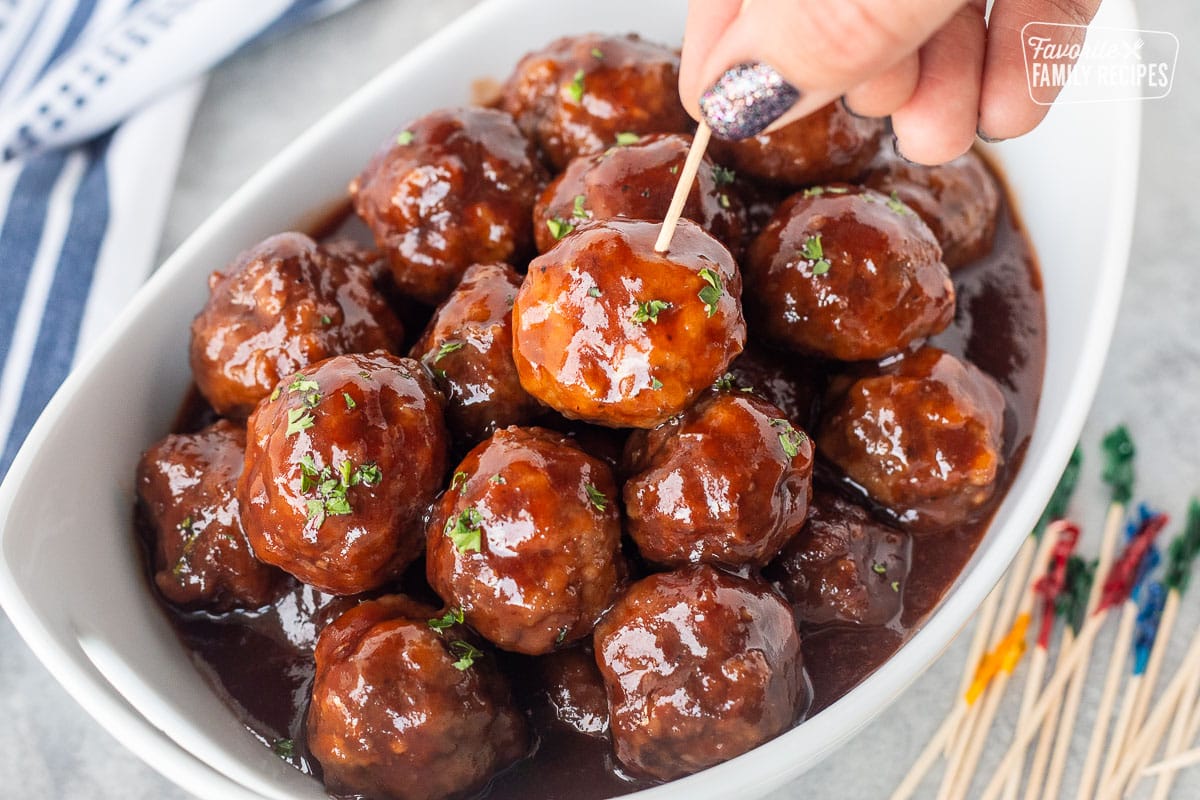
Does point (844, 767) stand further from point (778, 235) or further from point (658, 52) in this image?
point (658, 52)

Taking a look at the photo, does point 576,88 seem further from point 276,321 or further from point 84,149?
point 84,149

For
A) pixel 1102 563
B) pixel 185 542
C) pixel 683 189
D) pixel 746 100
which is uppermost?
pixel 746 100

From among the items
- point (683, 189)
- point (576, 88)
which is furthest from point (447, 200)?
point (683, 189)

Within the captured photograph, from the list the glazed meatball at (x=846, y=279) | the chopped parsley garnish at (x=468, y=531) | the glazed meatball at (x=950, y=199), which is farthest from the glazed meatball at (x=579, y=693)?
the glazed meatball at (x=950, y=199)

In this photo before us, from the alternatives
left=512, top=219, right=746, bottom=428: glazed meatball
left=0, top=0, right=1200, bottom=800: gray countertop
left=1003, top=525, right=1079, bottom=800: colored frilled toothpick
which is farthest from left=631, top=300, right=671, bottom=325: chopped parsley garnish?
left=1003, top=525, right=1079, bottom=800: colored frilled toothpick

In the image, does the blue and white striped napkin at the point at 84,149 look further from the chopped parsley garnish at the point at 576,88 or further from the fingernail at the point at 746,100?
the fingernail at the point at 746,100

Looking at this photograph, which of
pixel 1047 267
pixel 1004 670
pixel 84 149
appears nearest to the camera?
pixel 1004 670

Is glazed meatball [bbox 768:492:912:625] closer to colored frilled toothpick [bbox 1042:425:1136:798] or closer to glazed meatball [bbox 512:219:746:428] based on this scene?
glazed meatball [bbox 512:219:746:428]

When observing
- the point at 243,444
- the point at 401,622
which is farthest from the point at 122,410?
the point at 401,622
